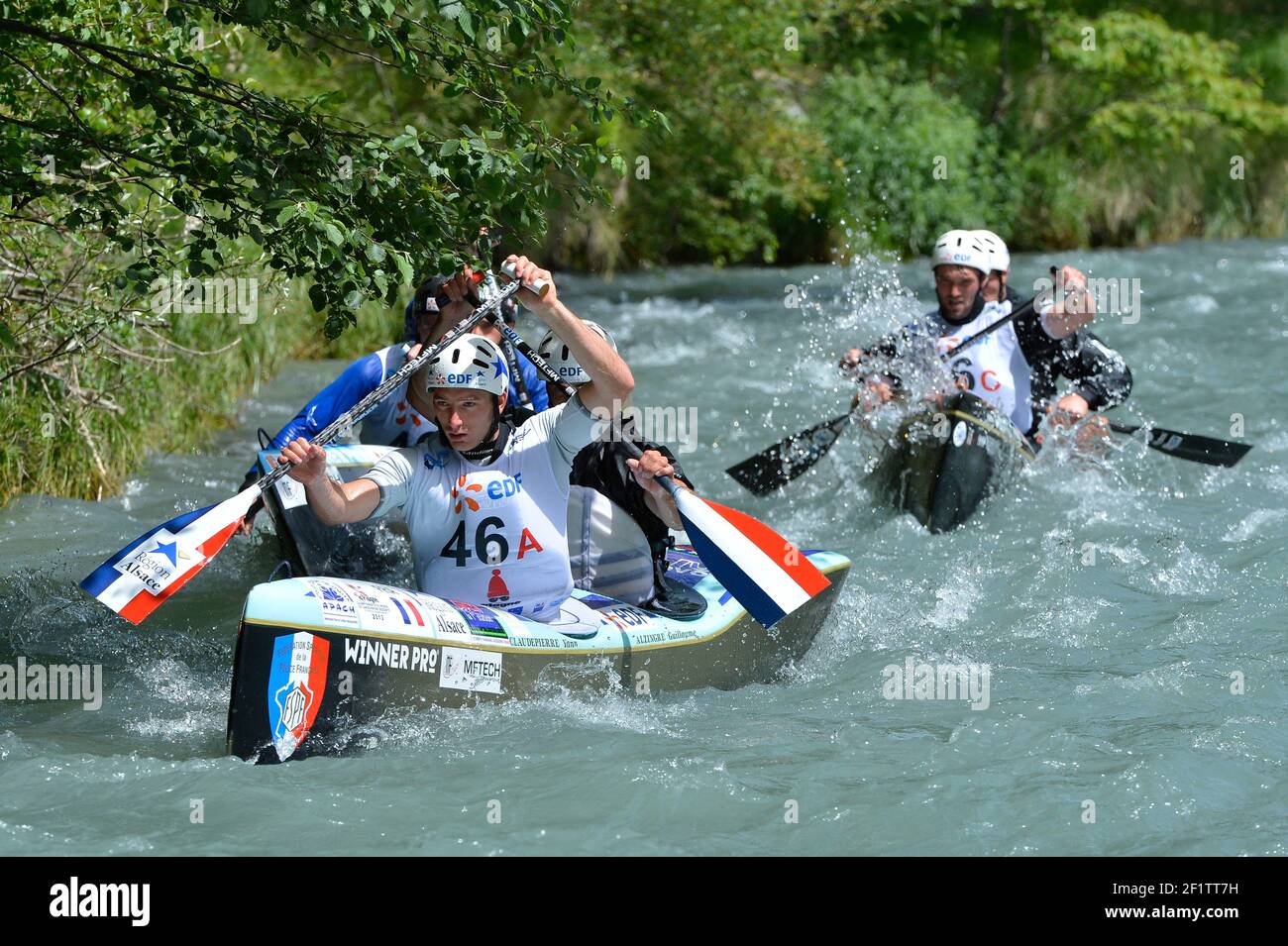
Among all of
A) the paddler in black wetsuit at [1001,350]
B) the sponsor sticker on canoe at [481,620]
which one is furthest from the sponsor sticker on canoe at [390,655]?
the paddler in black wetsuit at [1001,350]

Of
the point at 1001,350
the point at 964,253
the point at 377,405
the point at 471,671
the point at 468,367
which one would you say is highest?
the point at 964,253

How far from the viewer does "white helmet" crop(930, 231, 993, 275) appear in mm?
8320

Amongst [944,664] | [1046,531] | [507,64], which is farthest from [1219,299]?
[507,64]

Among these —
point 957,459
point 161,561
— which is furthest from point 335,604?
point 957,459

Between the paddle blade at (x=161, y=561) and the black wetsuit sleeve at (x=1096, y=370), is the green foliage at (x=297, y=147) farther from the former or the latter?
the black wetsuit sleeve at (x=1096, y=370)

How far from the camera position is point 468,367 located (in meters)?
5.33

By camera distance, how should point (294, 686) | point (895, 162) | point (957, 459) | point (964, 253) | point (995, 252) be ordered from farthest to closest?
1. point (895, 162)
2. point (995, 252)
3. point (964, 253)
4. point (957, 459)
5. point (294, 686)

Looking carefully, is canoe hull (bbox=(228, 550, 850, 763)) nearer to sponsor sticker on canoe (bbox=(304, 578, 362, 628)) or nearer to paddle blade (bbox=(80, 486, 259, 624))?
sponsor sticker on canoe (bbox=(304, 578, 362, 628))

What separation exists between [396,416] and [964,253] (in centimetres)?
322

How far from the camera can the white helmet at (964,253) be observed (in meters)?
8.32

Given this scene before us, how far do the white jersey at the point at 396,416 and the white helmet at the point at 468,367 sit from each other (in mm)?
1437

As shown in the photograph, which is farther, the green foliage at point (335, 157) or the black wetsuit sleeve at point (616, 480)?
the black wetsuit sleeve at point (616, 480)

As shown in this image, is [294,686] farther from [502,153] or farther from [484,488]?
[502,153]
